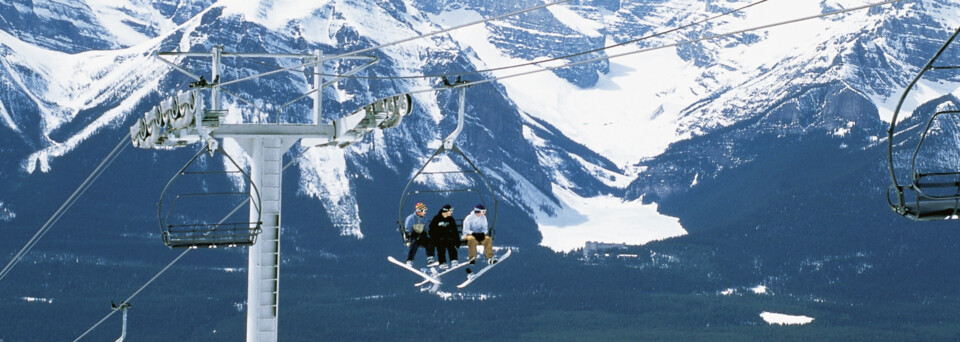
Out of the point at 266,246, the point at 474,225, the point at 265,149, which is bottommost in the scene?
the point at 266,246

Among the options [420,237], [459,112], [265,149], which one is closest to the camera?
[459,112]

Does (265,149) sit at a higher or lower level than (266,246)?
higher

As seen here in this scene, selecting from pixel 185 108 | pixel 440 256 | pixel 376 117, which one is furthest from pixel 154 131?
pixel 440 256

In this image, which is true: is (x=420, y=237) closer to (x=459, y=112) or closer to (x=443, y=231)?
(x=443, y=231)

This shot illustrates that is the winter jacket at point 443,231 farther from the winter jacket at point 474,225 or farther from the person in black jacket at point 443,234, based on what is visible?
the winter jacket at point 474,225

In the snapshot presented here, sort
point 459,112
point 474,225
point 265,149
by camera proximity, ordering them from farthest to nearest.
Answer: point 474,225
point 265,149
point 459,112

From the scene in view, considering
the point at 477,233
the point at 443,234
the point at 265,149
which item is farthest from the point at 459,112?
the point at 477,233

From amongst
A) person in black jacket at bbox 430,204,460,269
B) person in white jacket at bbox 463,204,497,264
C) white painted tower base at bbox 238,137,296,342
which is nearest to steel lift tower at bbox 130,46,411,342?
white painted tower base at bbox 238,137,296,342

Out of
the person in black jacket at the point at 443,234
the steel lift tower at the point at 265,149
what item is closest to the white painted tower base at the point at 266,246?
the steel lift tower at the point at 265,149

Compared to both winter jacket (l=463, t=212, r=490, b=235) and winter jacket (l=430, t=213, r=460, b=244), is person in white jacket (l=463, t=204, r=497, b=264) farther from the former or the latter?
winter jacket (l=430, t=213, r=460, b=244)

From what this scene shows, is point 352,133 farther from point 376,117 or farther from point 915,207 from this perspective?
point 915,207

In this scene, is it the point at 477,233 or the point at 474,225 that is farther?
the point at 474,225

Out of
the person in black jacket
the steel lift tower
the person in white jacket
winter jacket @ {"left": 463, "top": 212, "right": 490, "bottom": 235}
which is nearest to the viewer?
the steel lift tower
